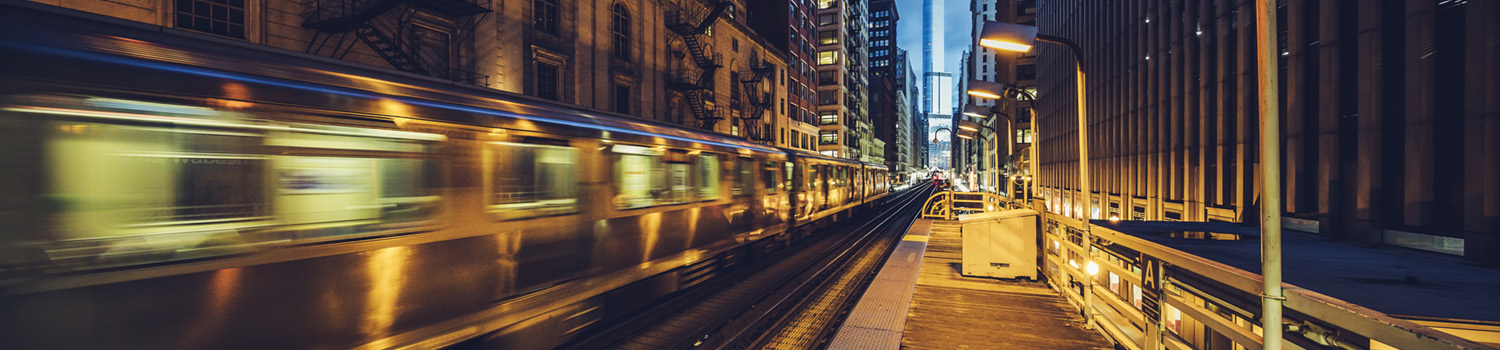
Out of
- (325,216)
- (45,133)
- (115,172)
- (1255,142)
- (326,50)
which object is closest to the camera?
(45,133)

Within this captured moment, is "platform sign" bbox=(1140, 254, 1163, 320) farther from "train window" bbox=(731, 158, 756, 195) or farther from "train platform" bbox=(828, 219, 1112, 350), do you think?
"train window" bbox=(731, 158, 756, 195)

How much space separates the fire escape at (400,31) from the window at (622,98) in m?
7.66

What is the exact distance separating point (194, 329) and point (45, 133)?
1428 mm

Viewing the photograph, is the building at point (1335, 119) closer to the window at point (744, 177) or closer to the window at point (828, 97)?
the window at point (744, 177)

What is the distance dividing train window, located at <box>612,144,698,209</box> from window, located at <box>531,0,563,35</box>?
12535 millimetres

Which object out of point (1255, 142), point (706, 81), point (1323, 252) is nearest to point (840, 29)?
point (706, 81)

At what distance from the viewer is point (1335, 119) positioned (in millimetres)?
8961

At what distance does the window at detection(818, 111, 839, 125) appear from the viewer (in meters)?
62.5

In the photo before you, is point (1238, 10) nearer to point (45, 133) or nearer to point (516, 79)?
point (45, 133)

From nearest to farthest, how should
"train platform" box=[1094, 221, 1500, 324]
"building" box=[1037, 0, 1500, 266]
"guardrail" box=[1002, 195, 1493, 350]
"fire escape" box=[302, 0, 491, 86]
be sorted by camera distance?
"guardrail" box=[1002, 195, 1493, 350] < "train platform" box=[1094, 221, 1500, 324] < "building" box=[1037, 0, 1500, 266] < "fire escape" box=[302, 0, 491, 86]

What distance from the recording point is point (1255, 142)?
11531 millimetres

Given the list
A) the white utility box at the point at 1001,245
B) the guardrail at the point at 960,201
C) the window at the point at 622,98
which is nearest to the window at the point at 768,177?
the white utility box at the point at 1001,245

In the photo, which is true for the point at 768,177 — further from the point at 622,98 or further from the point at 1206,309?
the point at 622,98

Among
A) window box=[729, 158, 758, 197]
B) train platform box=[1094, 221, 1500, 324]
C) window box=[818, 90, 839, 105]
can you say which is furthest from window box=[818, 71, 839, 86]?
train platform box=[1094, 221, 1500, 324]
